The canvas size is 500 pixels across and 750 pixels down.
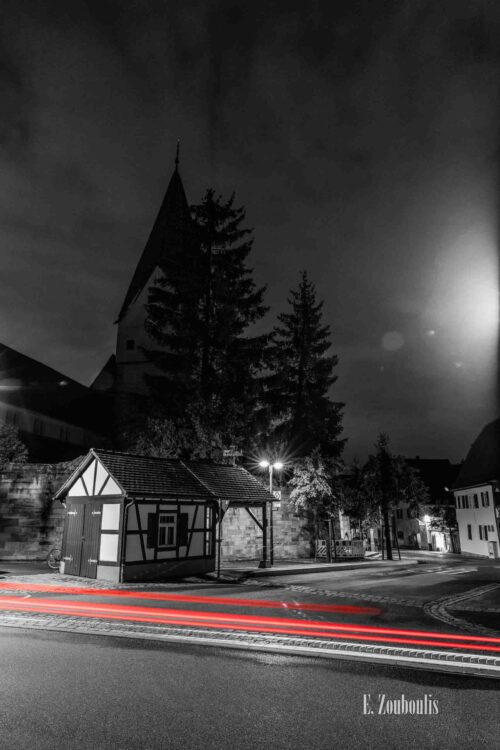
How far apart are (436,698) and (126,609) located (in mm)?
7937

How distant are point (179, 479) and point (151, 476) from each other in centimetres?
140

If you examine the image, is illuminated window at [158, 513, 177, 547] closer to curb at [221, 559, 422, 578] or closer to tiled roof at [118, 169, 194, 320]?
curb at [221, 559, 422, 578]

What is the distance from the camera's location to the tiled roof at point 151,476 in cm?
1809

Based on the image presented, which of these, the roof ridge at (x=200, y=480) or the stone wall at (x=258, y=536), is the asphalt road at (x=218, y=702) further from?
the stone wall at (x=258, y=536)

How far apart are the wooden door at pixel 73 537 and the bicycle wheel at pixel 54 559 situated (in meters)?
1.64

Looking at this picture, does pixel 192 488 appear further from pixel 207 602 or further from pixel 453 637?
pixel 453 637

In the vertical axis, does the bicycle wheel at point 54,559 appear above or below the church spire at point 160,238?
below

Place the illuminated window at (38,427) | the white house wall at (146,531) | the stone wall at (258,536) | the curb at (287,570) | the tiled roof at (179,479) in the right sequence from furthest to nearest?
the illuminated window at (38,427) < the stone wall at (258,536) < the curb at (287,570) < the tiled roof at (179,479) < the white house wall at (146,531)

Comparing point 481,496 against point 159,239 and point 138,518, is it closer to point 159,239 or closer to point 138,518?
point 138,518

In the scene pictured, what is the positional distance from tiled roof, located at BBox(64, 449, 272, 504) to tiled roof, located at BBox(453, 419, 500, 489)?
2761cm

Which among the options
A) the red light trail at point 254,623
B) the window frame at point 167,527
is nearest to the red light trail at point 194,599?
the red light trail at point 254,623

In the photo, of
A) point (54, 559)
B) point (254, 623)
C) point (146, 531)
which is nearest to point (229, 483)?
point (146, 531)

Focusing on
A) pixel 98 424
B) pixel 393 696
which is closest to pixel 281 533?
pixel 393 696

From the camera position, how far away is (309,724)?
208 inches
